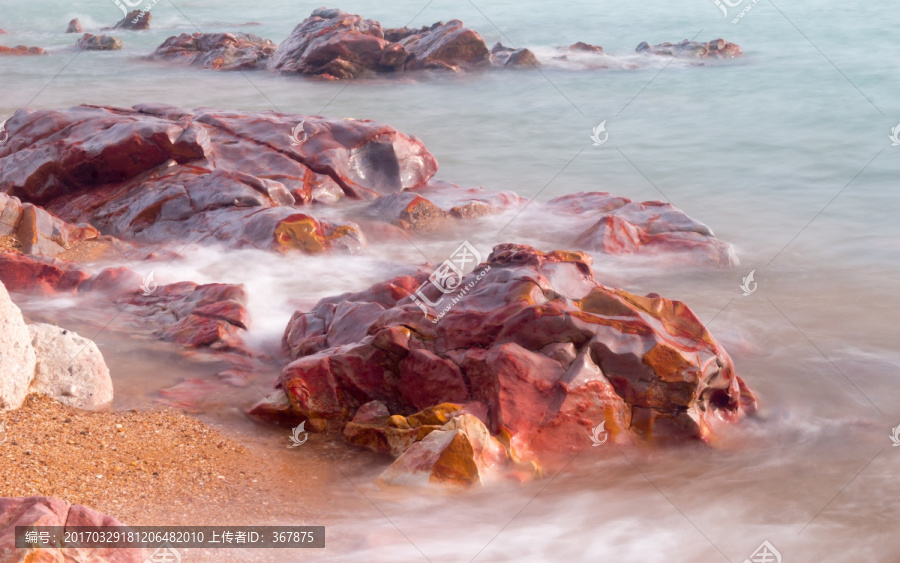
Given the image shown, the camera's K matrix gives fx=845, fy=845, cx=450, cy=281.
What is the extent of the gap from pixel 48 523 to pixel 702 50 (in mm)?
20020

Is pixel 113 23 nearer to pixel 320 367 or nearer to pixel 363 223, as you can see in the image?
pixel 363 223

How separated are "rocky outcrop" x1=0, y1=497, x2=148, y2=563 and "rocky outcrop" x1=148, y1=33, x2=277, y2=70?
57.3 ft

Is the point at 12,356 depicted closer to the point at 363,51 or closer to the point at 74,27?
the point at 363,51

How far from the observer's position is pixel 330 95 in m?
16.5

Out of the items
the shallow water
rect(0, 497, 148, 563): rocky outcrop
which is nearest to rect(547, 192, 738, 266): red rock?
the shallow water

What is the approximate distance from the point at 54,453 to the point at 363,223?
16.5 ft

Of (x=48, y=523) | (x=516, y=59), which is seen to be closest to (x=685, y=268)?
(x=48, y=523)

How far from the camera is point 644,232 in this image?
827 centimetres

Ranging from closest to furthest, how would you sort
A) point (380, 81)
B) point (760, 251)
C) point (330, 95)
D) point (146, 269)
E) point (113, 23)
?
point (146, 269), point (760, 251), point (330, 95), point (380, 81), point (113, 23)

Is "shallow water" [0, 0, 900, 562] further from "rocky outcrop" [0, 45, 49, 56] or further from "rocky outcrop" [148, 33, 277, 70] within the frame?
"rocky outcrop" [148, 33, 277, 70]

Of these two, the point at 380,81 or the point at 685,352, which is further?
the point at 380,81

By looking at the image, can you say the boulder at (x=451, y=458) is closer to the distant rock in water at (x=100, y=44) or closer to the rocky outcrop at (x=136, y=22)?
A: the distant rock in water at (x=100, y=44)

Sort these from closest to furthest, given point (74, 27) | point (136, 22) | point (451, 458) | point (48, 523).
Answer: point (48, 523) → point (451, 458) → point (136, 22) → point (74, 27)

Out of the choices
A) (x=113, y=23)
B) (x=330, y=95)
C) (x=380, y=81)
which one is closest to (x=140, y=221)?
(x=330, y=95)
